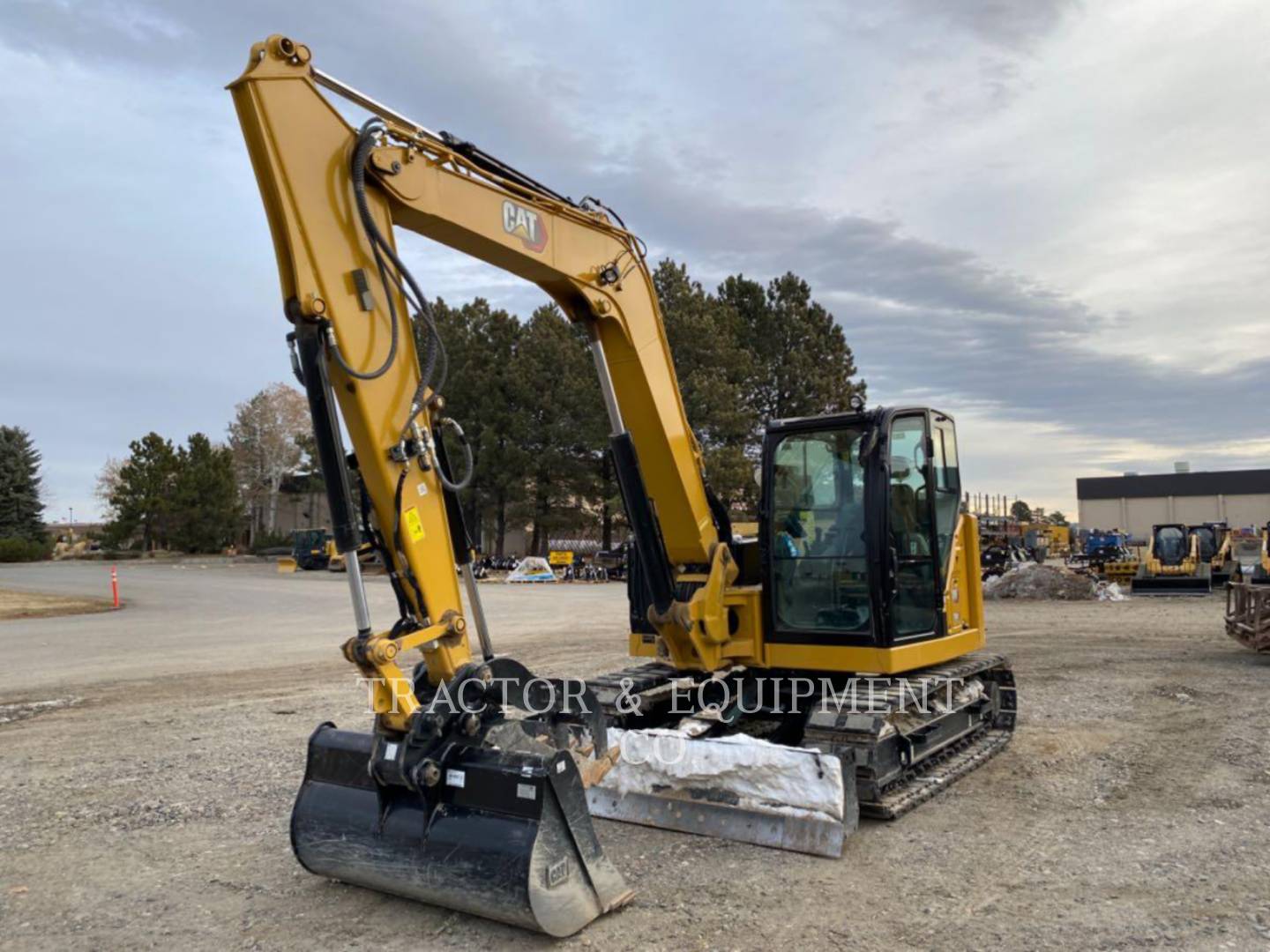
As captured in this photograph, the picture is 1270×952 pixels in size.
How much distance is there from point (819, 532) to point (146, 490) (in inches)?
2334

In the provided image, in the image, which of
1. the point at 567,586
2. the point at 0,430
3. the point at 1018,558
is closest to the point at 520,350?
the point at 567,586

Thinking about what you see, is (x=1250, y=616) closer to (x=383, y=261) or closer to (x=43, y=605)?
(x=383, y=261)

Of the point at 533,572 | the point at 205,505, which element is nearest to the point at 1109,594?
the point at 533,572

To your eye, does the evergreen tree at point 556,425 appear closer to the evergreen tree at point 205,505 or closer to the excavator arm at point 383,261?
the evergreen tree at point 205,505

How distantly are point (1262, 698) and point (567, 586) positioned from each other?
902 inches

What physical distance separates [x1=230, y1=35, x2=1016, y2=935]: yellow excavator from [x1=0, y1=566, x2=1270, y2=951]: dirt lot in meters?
0.26

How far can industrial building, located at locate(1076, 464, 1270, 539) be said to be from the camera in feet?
232

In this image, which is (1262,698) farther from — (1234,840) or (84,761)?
(84,761)

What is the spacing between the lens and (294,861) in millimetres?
5453

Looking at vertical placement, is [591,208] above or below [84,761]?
above

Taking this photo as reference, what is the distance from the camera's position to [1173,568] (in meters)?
24.8

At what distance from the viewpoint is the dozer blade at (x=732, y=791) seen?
545cm

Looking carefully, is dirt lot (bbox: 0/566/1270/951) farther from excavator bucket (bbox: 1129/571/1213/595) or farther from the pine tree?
the pine tree

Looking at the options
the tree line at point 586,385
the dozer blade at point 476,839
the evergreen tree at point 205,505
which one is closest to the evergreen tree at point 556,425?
the tree line at point 586,385
